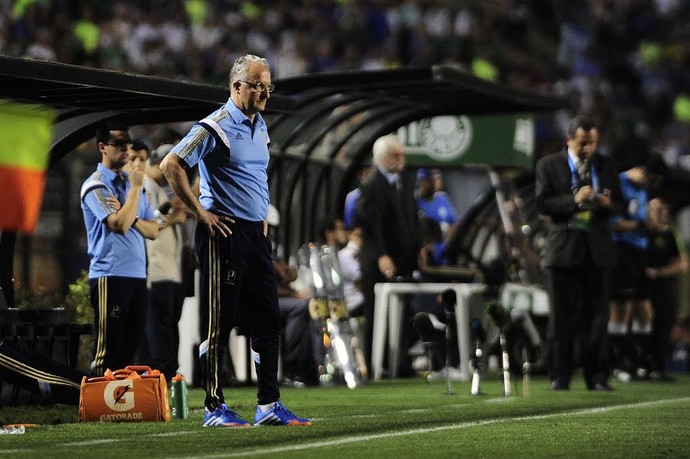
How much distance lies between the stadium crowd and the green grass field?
432 inches

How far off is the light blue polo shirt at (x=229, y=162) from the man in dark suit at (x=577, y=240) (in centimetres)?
548

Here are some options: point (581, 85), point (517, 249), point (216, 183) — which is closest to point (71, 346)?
point (216, 183)

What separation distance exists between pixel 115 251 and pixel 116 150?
709 millimetres

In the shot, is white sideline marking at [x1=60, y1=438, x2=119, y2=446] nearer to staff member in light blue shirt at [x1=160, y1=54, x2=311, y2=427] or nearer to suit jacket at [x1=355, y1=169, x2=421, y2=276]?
staff member in light blue shirt at [x1=160, y1=54, x2=311, y2=427]

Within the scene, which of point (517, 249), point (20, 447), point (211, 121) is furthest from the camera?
point (517, 249)

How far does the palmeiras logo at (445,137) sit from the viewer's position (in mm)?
21375

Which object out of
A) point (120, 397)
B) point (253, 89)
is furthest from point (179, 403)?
point (253, 89)

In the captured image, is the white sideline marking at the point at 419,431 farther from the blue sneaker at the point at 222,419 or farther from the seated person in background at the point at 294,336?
the seated person in background at the point at 294,336

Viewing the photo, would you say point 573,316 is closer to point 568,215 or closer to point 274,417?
point 568,215

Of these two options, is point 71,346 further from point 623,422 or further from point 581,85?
point 581,85

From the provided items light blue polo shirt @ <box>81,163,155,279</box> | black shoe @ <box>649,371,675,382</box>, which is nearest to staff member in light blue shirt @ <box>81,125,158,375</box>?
light blue polo shirt @ <box>81,163,155,279</box>

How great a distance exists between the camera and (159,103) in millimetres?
13000

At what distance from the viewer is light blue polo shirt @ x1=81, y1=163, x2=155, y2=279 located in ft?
39.4

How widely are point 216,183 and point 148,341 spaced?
4.63 m
